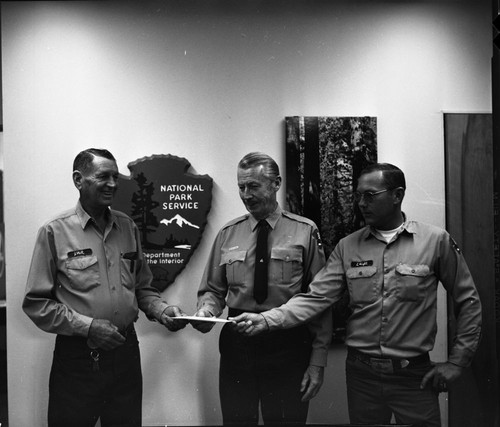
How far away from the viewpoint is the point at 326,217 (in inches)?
83.0

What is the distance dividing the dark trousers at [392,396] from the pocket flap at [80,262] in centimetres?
102

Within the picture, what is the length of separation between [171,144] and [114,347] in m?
0.77

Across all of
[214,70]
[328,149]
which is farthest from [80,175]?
[328,149]

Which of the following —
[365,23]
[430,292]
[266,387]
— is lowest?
[266,387]

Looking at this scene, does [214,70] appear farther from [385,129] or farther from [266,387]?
[266,387]

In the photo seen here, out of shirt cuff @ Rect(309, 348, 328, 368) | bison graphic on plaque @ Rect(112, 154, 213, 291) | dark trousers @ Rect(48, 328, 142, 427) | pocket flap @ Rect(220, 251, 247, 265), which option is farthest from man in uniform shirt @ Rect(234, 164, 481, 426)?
dark trousers @ Rect(48, 328, 142, 427)

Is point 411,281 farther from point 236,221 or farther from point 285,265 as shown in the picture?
point 236,221

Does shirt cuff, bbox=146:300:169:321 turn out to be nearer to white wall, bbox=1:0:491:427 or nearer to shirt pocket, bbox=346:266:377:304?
white wall, bbox=1:0:491:427

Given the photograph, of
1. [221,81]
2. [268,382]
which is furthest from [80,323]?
[221,81]

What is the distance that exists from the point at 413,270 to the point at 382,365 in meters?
0.37

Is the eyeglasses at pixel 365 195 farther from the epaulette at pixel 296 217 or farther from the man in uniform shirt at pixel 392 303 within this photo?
the epaulette at pixel 296 217

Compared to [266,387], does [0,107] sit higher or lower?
higher

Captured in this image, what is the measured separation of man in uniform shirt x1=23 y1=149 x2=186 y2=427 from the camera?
2061 millimetres

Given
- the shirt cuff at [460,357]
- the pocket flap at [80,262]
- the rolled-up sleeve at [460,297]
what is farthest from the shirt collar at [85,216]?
the shirt cuff at [460,357]
